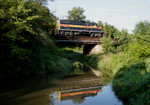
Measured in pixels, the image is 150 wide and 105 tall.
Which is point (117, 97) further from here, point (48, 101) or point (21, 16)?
point (21, 16)

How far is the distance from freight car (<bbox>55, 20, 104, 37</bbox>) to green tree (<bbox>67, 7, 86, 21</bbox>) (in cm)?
2560

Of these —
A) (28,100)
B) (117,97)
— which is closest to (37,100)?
(28,100)

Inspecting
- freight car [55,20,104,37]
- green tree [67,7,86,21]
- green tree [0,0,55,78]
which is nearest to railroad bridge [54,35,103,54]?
freight car [55,20,104,37]

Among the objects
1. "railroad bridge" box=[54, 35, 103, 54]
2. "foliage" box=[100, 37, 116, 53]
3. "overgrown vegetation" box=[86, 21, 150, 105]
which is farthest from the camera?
"foliage" box=[100, 37, 116, 53]

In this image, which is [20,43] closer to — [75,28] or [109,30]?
[75,28]

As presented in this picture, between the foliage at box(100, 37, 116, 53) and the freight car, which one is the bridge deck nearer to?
the foliage at box(100, 37, 116, 53)

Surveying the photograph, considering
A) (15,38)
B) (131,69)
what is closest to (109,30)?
(131,69)

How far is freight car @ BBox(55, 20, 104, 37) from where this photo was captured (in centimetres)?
2854

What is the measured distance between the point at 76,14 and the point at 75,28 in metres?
28.2

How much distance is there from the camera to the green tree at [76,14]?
56.4 meters

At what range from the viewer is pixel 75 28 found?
29750 mm

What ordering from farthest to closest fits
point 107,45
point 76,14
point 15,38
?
point 76,14
point 107,45
point 15,38

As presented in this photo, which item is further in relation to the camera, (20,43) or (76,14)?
(76,14)

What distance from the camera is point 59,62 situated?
714 inches
